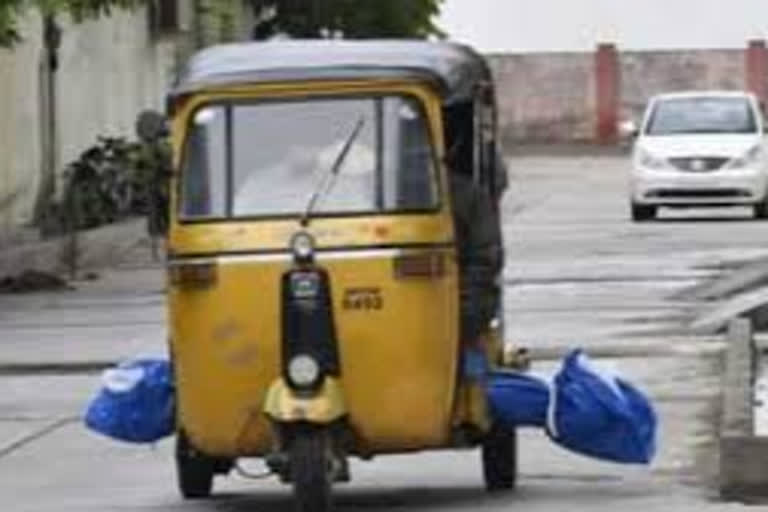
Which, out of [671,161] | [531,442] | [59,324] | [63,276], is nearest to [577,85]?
[671,161]

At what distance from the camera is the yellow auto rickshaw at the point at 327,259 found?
40.1ft

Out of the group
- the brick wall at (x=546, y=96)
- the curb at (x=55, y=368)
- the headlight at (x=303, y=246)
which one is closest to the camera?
the headlight at (x=303, y=246)

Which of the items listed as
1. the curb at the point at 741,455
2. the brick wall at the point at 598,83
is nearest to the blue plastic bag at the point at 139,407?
the curb at the point at 741,455

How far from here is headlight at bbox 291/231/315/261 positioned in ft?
40.0

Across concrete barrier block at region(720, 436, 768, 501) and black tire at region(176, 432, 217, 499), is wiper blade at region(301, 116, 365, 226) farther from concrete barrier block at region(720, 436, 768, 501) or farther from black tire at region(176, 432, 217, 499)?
concrete barrier block at region(720, 436, 768, 501)

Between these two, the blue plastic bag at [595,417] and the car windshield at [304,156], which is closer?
the car windshield at [304,156]

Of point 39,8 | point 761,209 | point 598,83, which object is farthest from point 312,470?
point 598,83

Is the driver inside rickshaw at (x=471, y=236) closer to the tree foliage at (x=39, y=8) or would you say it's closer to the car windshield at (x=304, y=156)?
the car windshield at (x=304, y=156)

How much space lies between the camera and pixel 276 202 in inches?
498

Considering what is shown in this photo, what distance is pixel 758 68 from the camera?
225 feet

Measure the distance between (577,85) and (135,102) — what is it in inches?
1073

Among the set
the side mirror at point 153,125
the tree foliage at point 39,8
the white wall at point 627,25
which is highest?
the white wall at point 627,25

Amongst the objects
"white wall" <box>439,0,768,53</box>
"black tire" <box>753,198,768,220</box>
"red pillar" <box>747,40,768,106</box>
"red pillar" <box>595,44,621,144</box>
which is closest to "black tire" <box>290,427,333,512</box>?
"black tire" <box>753,198,768,220</box>

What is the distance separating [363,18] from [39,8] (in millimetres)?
19427
